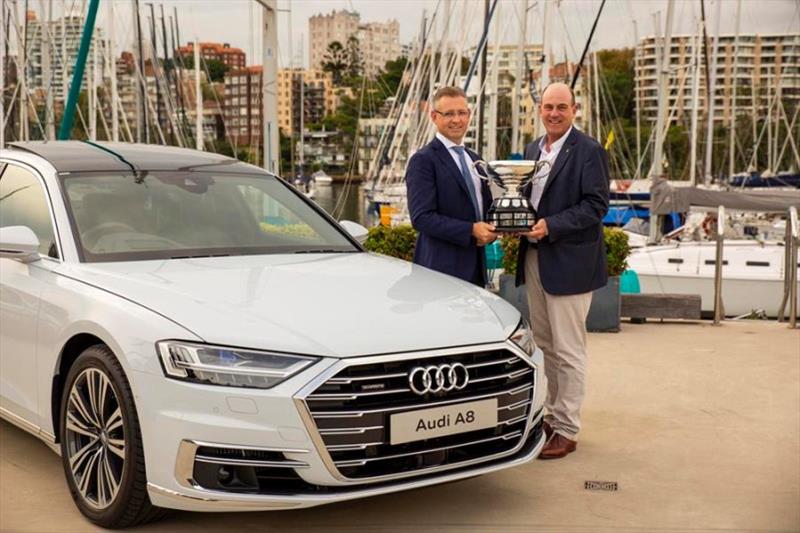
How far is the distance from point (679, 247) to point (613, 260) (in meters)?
10.6

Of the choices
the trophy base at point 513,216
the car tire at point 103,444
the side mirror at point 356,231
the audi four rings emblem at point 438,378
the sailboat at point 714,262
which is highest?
the trophy base at point 513,216

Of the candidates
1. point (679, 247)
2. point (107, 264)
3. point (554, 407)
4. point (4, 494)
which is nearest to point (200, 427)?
point (107, 264)

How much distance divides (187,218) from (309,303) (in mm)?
1285

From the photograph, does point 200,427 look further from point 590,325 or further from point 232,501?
point 590,325

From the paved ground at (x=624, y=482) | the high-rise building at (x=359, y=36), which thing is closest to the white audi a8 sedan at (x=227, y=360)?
the paved ground at (x=624, y=482)

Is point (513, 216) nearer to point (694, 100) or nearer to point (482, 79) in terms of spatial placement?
point (482, 79)

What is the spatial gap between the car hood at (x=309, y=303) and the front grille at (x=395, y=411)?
8 cm

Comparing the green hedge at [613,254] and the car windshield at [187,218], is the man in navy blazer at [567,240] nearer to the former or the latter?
the car windshield at [187,218]

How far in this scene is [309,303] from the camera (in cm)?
438

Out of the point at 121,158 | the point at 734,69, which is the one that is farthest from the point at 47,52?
the point at 734,69

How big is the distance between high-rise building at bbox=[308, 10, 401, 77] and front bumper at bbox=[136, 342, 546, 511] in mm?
46492

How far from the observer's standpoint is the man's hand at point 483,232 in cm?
552

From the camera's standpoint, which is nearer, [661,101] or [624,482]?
[624,482]

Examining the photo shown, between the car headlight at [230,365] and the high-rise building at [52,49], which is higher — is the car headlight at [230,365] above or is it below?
below
